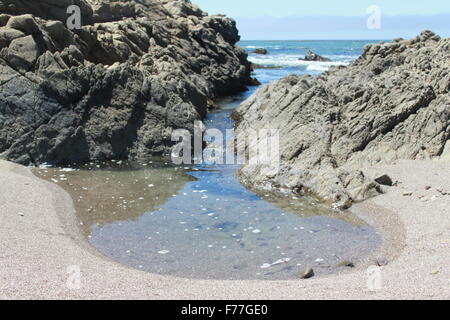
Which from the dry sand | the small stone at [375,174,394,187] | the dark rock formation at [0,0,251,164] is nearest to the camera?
the dry sand

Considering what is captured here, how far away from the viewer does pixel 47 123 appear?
850 inches

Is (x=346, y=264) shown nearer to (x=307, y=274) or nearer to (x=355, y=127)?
(x=307, y=274)

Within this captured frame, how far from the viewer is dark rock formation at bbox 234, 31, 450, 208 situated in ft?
59.4

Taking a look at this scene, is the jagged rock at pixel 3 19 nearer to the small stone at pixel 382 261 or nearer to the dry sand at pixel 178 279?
the dry sand at pixel 178 279

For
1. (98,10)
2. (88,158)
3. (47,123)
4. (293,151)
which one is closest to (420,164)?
(293,151)

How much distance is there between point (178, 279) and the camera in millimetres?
10977

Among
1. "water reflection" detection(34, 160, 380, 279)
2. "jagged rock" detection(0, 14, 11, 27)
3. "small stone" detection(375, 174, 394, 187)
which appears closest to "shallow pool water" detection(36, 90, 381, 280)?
"water reflection" detection(34, 160, 380, 279)

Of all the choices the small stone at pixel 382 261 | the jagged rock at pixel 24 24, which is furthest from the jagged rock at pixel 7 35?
the small stone at pixel 382 261

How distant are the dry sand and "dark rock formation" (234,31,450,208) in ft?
6.54

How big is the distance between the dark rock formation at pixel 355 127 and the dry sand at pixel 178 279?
1.99 meters

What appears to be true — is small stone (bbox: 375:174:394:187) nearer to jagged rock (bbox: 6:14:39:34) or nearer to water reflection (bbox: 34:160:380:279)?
water reflection (bbox: 34:160:380:279)
